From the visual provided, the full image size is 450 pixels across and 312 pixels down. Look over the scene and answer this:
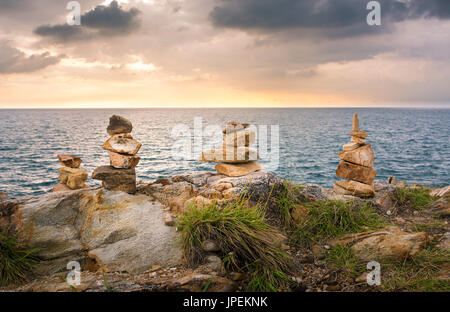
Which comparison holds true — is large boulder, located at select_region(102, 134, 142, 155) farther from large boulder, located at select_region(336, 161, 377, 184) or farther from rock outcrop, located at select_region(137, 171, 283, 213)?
large boulder, located at select_region(336, 161, 377, 184)

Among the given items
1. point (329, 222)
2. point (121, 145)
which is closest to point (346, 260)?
point (329, 222)

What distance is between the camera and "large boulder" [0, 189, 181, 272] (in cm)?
445

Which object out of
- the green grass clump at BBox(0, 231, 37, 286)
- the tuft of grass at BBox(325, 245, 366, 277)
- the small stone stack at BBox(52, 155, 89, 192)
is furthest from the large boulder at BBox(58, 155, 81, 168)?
the tuft of grass at BBox(325, 245, 366, 277)

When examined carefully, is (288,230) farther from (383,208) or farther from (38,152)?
(38,152)

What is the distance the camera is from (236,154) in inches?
284

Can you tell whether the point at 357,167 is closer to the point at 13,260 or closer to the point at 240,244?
the point at 240,244

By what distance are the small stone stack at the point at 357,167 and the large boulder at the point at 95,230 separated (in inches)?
243

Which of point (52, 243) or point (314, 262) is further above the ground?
point (52, 243)

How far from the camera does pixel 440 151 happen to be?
118 ft

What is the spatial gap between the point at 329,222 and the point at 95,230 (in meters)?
4.67

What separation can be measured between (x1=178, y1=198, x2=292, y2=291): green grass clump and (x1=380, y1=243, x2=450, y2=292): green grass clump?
4.99ft

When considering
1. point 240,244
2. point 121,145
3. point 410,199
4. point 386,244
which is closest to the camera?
point 240,244

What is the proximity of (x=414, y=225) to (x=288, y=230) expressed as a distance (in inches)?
127
